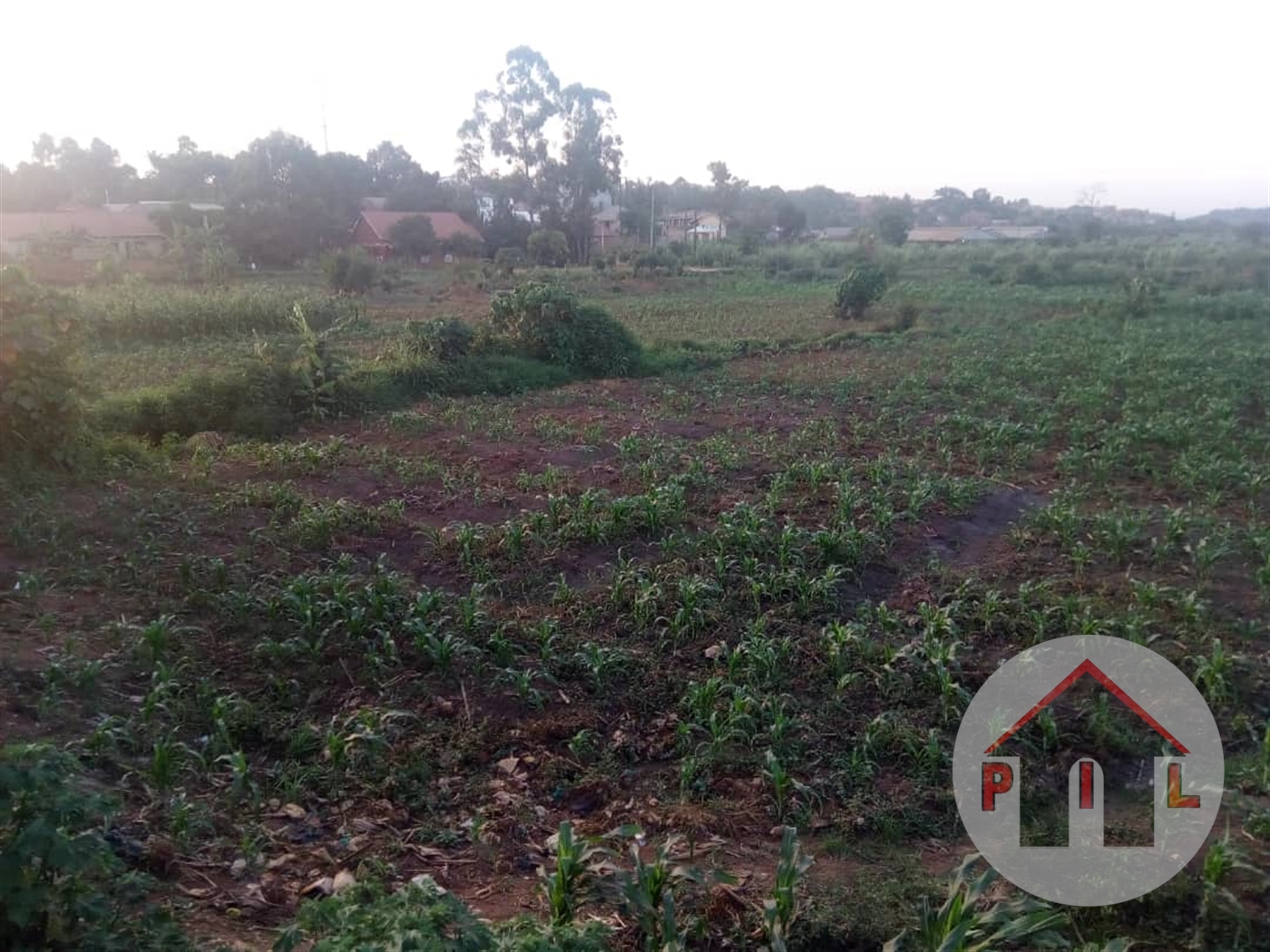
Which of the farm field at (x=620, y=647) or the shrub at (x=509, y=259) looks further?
the shrub at (x=509, y=259)

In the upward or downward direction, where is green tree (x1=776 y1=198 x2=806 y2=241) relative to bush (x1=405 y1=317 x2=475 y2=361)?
upward

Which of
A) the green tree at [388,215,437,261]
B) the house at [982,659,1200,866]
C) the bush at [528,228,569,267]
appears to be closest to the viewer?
the house at [982,659,1200,866]

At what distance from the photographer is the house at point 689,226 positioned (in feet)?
187

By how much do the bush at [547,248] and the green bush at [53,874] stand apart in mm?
37390

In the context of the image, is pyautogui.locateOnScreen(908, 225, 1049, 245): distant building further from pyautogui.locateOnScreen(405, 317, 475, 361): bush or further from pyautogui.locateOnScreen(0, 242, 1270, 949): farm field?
pyautogui.locateOnScreen(0, 242, 1270, 949): farm field

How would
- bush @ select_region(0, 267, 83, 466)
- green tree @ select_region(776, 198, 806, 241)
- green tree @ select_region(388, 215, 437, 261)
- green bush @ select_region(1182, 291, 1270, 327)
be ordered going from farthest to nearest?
green tree @ select_region(776, 198, 806, 241), green tree @ select_region(388, 215, 437, 261), green bush @ select_region(1182, 291, 1270, 327), bush @ select_region(0, 267, 83, 466)

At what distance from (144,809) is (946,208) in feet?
332

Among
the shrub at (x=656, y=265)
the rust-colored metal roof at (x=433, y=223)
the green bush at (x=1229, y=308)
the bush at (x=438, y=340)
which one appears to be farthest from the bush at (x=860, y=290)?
the rust-colored metal roof at (x=433, y=223)

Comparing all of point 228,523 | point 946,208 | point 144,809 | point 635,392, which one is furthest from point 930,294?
point 946,208

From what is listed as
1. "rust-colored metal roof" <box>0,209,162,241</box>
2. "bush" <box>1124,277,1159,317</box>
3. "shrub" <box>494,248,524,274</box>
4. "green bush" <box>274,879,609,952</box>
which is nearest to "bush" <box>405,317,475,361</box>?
"green bush" <box>274,879,609,952</box>

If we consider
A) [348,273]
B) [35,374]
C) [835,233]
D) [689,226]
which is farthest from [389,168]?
[35,374]

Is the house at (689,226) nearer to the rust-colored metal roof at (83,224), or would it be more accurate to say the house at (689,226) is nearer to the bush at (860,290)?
the rust-colored metal roof at (83,224)

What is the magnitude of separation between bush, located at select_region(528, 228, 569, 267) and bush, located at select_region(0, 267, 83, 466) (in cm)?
3166

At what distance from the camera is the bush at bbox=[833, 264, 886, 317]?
23.2m
